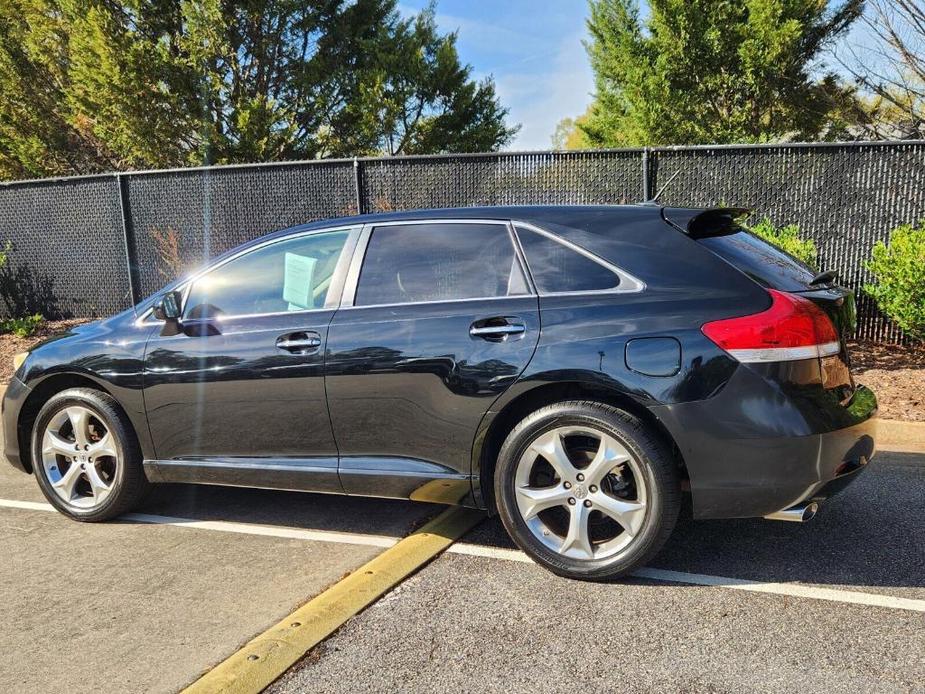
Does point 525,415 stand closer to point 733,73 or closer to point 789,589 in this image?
point 789,589

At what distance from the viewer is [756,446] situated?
299 cm

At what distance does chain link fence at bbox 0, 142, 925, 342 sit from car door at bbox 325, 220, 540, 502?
116 inches

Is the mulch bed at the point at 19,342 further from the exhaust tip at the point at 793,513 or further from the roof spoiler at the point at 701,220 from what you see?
the exhaust tip at the point at 793,513

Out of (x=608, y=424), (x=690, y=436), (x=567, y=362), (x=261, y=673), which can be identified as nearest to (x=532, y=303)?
(x=567, y=362)

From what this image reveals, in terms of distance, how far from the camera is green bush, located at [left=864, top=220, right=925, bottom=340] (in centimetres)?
683

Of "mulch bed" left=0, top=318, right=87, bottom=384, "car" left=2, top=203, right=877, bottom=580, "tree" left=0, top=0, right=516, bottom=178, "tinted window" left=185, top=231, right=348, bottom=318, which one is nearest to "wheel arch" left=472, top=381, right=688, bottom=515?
"car" left=2, top=203, right=877, bottom=580

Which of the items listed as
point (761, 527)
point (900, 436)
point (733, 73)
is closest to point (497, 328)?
point (761, 527)

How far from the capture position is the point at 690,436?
304 centimetres

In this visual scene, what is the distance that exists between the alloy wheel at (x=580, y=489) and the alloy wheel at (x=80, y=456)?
231 cm

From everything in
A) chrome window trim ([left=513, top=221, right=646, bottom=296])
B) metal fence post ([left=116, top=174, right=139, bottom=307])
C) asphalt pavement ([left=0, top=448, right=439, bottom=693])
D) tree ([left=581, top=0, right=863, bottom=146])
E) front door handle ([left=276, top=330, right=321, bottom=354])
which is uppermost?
tree ([left=581, top=0, right=863, bottom=146])

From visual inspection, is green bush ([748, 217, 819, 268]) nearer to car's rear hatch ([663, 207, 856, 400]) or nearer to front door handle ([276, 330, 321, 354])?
car's rear hatch ([663, 207, 856, 400])

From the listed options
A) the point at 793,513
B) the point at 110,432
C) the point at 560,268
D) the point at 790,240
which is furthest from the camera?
the point at 790,240

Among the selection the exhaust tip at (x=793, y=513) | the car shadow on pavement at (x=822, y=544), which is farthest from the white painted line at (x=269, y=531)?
the exhaust tip at (x=793, y=513)

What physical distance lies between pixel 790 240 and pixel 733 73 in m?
12.0
